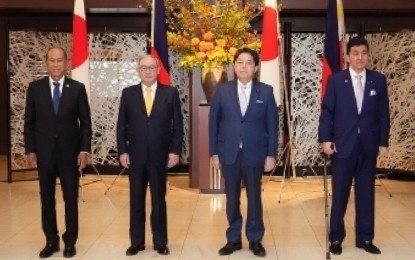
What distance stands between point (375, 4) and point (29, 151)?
5980 millimetres

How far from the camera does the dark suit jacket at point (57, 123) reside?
14.9 ft

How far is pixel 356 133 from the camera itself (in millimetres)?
4641

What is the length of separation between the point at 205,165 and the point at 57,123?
3.31 metres

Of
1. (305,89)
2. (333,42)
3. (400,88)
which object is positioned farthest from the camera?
(305,89)

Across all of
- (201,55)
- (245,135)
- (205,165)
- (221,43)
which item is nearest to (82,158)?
(245,135)

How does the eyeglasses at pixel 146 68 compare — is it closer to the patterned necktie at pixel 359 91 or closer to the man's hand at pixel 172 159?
the man's hand at pixel 172 159

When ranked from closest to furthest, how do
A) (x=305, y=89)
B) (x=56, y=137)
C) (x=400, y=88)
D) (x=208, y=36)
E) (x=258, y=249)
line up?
(x=56, y=137) → (x=258, y=249) → (x=208, y=36) → (x=400, y=88) → (x=305, y=89)

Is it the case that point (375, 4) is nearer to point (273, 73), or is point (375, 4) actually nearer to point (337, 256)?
point (273, 73)

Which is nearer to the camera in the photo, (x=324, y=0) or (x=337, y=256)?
(x=337, y=256)

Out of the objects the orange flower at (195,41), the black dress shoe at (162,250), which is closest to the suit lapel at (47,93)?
the black dress shoe at (162,250)

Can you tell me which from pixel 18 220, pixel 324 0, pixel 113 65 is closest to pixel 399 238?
pixel 18 220

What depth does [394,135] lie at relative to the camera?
8.55 meters

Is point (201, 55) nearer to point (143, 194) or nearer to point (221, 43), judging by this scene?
point (221, 43)

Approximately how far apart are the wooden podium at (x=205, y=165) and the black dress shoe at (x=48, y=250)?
310cm
